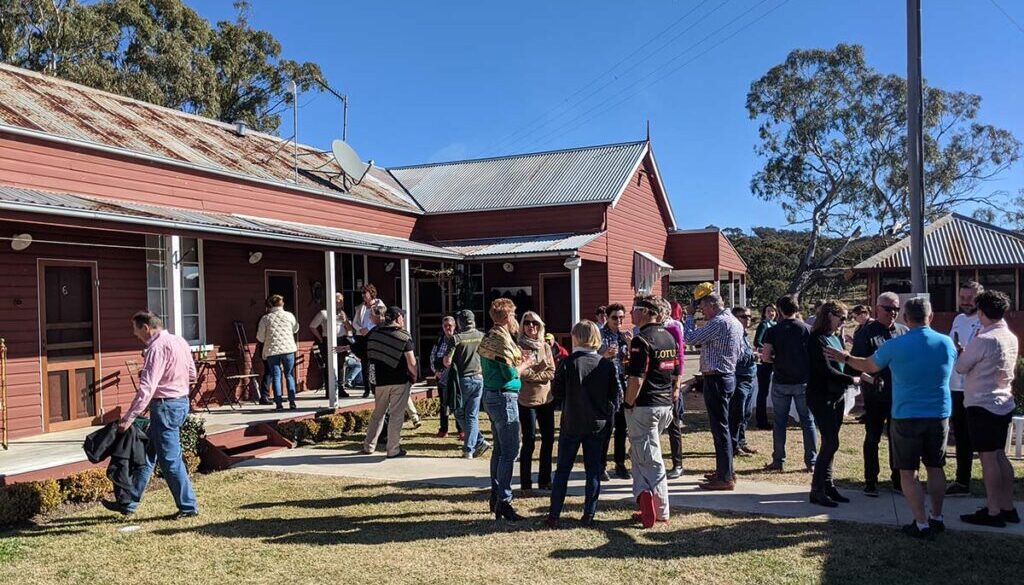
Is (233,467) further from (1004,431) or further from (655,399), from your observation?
(1004,431)

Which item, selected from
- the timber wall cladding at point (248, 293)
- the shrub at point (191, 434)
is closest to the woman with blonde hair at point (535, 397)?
the shrub at point (191, 434)

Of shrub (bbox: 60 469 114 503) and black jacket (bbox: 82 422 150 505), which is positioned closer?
black jacket (bbox: 82 422 150 505)

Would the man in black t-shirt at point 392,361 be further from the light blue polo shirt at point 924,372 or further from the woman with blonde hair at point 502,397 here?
the light blue polo shirt at point 924,372

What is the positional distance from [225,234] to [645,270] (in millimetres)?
11917

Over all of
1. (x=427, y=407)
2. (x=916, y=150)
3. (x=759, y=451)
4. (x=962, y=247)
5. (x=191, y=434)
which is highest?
(x=916, y=150)


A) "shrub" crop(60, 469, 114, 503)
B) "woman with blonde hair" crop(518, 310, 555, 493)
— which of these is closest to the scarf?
"woman with blonde hair" crop(518, 310, 555, 493)

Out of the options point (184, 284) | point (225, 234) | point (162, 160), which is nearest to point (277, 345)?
point (184, 284)

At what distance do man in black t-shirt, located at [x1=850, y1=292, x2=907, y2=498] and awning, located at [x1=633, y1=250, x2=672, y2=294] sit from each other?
1151cm

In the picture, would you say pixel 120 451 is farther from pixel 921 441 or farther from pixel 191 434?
Result: pixel 921 441

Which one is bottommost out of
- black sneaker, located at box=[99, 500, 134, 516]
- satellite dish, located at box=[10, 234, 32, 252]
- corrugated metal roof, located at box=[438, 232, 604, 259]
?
black sneaker, located at box=[99, 500, 134, 516]

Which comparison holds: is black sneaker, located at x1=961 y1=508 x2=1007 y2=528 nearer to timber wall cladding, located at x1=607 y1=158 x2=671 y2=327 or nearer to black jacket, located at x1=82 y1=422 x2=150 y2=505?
black jacket, located at x1=82 y1=422 x2=150 y2=505

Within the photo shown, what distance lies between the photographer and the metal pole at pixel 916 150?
8.78m

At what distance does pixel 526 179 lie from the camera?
59.6 ft

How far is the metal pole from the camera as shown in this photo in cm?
878
